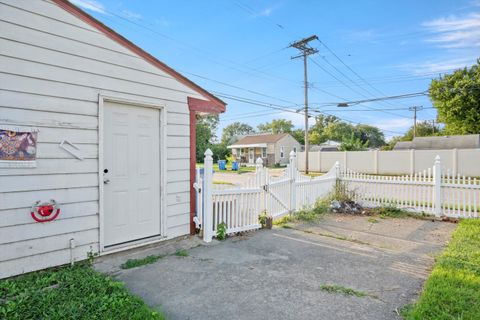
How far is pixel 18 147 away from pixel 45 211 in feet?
2.57

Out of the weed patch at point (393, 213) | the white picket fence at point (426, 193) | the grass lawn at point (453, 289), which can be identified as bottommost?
the weed patch at point (393, 213)

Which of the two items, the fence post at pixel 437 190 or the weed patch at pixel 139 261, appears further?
the fence post at pixel 437 190

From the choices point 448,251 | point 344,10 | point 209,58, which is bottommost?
point 448,251

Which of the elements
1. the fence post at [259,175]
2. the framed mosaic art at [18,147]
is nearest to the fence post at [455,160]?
the fence post at [259,175]

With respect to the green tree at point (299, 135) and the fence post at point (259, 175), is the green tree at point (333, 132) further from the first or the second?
the fence post at point (259, 175)

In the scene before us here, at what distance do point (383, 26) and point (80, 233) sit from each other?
14.1 metres

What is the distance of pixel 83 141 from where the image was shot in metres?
3.50

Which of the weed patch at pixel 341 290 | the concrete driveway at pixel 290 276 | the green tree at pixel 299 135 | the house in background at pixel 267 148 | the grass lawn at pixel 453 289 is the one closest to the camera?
the grass lawn at pixel 453 289

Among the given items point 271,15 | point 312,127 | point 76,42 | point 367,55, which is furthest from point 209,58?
point 312,127

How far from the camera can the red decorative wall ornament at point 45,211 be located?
3.08m

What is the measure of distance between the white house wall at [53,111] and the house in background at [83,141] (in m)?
0.01

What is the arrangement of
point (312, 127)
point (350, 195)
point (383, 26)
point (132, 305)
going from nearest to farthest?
point (132, 305)
point (350, 195)
point (383, 26)
point (312, 127)

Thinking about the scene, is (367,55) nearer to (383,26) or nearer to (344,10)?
(383,26)

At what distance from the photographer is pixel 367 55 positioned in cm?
1631
